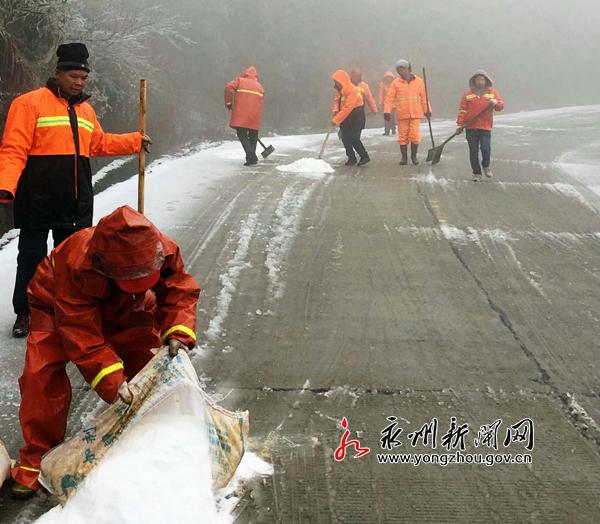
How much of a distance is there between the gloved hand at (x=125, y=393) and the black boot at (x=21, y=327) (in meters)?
1.88

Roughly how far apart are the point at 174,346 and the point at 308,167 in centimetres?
718

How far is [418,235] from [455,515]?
4.09 metres

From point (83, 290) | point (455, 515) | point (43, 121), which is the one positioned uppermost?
point (43, 121)

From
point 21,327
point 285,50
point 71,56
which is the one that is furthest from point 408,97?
point 285,50

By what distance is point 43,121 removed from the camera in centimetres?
412

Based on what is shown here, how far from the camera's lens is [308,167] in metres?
9.90

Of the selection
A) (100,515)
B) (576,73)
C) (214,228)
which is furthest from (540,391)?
(576,73)

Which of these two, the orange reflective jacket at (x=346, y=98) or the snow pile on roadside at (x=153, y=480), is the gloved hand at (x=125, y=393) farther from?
the orange reflective jacket at (x=346, y=98)

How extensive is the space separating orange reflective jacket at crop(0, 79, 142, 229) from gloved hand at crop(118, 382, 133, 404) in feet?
5.63

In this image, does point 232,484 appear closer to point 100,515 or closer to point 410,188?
point 100,515

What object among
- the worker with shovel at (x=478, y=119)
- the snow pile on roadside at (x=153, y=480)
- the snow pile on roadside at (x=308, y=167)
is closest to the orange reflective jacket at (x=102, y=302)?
the snow pile on roadside at (x=153, y=480)

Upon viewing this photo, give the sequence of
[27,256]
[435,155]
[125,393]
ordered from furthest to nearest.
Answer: [435,155], [27,256], [125,393]

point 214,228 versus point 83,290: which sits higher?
point 83,290

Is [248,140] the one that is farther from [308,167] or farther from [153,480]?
[153,480]
